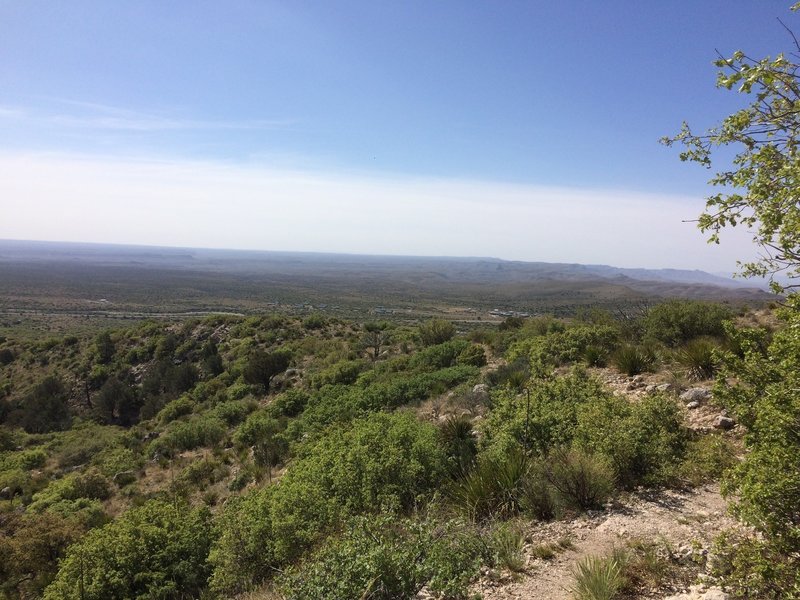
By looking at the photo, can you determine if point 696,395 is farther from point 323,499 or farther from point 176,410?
point 176,410

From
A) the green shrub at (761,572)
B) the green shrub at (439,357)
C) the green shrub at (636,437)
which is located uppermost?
the green shrub at (761,572)

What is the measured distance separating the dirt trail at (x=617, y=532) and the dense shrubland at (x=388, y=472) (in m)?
0.27

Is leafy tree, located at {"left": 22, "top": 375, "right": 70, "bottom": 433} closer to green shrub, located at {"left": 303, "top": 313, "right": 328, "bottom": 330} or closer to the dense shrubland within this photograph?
the dense shrubland

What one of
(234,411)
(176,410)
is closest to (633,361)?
(234,411)

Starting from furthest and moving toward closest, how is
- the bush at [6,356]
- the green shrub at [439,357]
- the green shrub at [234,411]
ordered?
1. the bush at [6,356]
2. the green shrub at [234,411]
3. the green shrub at [439,357]

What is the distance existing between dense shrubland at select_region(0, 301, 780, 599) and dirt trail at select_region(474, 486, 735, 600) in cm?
27

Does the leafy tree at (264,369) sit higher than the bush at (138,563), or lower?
lower

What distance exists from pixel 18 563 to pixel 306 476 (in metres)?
7.83

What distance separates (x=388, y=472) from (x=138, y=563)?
4908 millimetres

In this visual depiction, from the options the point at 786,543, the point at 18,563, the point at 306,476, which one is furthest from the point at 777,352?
the point at 18,563

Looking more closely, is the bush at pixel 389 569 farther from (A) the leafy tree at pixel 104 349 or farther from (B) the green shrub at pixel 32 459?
(A) the leafy tree at pixel 104 349

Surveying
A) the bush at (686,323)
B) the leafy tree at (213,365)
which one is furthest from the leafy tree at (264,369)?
the bush at (686,323)

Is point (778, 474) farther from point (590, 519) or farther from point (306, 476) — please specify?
point (306, 476)

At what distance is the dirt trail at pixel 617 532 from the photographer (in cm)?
453
